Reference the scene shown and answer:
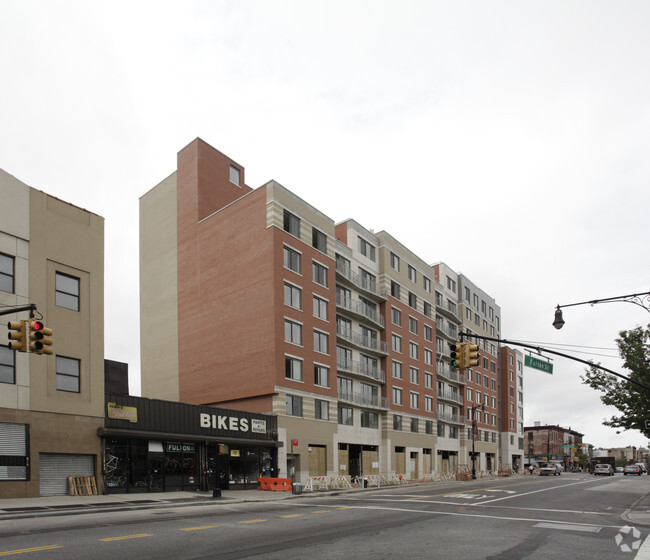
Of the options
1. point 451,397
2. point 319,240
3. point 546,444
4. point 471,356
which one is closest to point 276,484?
point 471,356

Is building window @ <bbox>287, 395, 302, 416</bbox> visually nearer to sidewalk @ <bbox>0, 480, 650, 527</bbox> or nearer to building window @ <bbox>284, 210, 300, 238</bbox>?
building window @ <bbox>284, 210, 300, 238</bbox>

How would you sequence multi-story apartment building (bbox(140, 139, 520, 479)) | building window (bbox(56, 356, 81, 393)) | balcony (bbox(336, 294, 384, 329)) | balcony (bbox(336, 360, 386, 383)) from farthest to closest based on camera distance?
balcony (bbox(336, 294, 384, 329)) → balcony (bbox(336, 360, 386, 383)) → multi-story apartment building (bbox(140, 139, 520, 479)) → building window (bbox(56, 356, 81, 393))

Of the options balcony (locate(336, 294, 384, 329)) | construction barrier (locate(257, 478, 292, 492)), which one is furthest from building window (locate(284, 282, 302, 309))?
construction barrier (locate(257, 478, 292, 492))

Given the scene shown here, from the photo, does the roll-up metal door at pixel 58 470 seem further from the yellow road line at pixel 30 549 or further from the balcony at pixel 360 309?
the balcony at pixel 360 309

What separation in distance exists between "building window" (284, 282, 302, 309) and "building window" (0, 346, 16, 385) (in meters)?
22.0

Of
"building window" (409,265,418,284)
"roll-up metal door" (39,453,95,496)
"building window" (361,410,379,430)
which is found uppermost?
"building window" (409,265,418,284)

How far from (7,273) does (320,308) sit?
27.0 meters

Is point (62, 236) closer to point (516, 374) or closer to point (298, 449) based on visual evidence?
point (298, 449)

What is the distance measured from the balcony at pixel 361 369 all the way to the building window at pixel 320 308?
477cm

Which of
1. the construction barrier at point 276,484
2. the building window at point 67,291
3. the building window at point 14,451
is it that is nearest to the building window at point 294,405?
the construction barrier at point 276,484

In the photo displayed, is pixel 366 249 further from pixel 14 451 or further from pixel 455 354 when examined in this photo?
pixel 14 451

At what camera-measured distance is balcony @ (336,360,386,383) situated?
174 ft

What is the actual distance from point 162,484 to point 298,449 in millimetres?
14284

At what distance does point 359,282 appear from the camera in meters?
57.2
